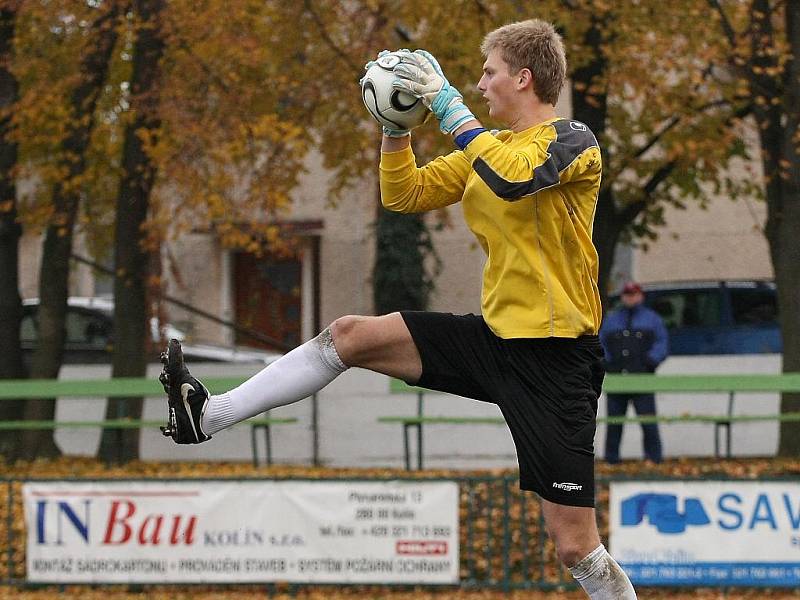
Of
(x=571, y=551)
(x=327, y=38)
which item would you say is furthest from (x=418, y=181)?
(x=327, y=38)

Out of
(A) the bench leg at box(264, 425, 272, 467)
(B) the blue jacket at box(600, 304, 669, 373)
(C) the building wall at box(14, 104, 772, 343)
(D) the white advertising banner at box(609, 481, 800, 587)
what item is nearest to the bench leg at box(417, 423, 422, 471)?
(A) the bench leg at box(264, 425, 272, 467)

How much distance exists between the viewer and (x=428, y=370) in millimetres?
5242

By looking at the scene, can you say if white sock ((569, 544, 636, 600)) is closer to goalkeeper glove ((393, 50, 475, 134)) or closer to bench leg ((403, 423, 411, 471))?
goalkeeper glove ((393, 50, 475, 134))

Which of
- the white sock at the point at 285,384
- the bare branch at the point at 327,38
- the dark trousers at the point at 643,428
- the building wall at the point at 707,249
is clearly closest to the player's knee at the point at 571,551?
the white sock at the point at 285,384

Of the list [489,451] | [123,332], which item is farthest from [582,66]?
[123,332]

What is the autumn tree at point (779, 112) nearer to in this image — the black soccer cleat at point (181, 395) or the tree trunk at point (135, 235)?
the tree trunk at point (135, 235)

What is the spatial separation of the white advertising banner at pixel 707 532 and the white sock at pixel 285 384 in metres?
5.19

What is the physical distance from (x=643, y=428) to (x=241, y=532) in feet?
14.9

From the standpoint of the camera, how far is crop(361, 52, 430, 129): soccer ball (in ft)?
16.3

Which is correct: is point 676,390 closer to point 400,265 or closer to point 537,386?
point 537,386

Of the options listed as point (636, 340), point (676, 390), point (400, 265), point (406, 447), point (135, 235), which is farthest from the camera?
point (400, 265)

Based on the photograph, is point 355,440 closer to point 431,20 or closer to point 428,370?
point 431,20

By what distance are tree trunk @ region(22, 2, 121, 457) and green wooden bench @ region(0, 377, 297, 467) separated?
1.73ft

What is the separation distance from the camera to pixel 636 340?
44.8 feet
